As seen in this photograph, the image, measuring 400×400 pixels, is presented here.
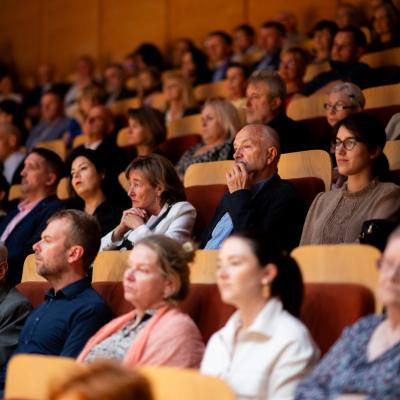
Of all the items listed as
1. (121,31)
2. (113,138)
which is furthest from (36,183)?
(121,31)

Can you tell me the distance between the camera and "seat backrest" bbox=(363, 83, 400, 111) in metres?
3.43

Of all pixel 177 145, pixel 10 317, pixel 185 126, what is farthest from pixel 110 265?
pixel 185 126

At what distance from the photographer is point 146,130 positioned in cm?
382

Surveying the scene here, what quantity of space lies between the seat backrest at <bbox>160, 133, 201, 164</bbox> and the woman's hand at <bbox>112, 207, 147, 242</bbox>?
109 cm

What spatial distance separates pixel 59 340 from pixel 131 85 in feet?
11.1

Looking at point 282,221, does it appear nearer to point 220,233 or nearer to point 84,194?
point 220,233

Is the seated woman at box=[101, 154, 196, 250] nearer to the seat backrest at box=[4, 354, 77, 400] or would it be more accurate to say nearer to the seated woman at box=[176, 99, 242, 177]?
the seated woman at box=[176, 99, 242, 177]

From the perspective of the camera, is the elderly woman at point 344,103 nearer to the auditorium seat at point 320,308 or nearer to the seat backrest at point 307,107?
the seat backrest at point 307,107

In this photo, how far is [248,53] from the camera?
5.33m

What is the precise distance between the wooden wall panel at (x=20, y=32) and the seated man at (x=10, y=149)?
91.8 inches

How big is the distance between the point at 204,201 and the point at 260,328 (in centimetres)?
118

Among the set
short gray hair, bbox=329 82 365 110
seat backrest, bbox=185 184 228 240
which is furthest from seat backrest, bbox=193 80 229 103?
seat backrest, bbox=185 184 228 240

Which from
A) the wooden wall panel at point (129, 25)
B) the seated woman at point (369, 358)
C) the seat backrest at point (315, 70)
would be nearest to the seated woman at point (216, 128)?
the seat backrest at point (315, 70)

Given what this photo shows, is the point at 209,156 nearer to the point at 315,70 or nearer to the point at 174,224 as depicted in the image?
the point at 174,224
